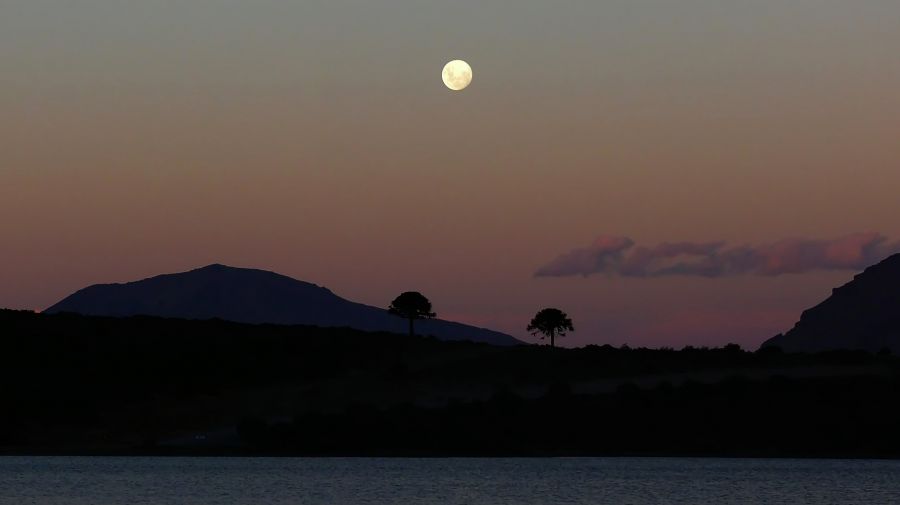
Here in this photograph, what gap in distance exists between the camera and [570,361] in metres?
180

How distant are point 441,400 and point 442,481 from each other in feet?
159

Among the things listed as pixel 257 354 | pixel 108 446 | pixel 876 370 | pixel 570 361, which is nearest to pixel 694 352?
pixel 570 361

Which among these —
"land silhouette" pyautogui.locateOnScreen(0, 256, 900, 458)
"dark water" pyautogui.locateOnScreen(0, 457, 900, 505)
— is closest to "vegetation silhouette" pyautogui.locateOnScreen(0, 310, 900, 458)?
"land silhouette" pyautogui.locateOnScreen(0, 256, 900, 458)

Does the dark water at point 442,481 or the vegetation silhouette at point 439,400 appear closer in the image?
the dark water at point 442,481

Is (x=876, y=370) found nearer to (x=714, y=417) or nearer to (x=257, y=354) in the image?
(x=714, y=417)

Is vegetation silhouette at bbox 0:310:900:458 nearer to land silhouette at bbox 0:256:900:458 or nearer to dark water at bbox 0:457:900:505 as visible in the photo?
land silhouette at bbox 0:256:900:458

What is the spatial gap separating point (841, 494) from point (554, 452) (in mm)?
43514

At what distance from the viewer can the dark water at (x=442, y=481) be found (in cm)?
9800

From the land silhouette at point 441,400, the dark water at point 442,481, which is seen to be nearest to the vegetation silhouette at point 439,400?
the land silhouette at point 441,400

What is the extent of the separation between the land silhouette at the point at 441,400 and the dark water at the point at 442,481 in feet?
15.1

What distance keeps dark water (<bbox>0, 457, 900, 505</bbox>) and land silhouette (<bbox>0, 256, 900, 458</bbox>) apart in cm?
460

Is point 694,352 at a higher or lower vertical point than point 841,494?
higher

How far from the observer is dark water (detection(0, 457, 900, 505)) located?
9800cm

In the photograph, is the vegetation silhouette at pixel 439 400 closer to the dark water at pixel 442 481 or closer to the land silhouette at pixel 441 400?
the land silhouette at pixel 441 400
